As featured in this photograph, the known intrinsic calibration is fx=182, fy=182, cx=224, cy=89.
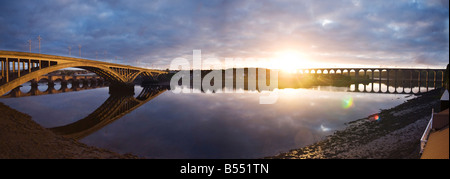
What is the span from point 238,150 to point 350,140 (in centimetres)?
783

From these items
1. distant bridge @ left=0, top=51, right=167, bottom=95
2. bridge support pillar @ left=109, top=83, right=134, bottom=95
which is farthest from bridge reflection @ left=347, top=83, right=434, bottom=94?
distant bridge @ left=0, top=51, right=167, bottom=95

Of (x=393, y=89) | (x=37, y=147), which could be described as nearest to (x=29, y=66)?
(x=37, y=147)

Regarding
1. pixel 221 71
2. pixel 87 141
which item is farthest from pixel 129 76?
pixel 221 71

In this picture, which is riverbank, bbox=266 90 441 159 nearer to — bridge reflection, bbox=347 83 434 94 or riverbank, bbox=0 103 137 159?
riverbank, bbox=0 103 137 159

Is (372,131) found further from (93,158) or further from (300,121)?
(93,158)

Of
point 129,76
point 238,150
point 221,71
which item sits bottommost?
point 238,150

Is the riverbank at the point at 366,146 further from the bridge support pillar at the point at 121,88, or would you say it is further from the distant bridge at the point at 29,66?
the bridge support pillar at the point at 121,88

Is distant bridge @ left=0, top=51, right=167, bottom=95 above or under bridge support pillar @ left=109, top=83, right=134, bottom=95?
above

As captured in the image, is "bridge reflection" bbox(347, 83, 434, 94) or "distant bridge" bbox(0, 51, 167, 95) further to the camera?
"bridge reflection" bbox(347, 83, 434, 94)

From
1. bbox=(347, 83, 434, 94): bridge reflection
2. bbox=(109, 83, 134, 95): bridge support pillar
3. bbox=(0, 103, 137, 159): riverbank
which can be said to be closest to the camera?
bbox=(0, 103, 137, 159): riverbank

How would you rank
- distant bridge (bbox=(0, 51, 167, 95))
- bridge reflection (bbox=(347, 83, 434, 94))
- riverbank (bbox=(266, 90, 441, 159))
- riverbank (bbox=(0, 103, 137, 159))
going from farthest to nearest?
bridge reflection (bbox=(347, 83, 434, 94)), distant bridge (bbox=(0, 51, 167, 95)), riverbank (bbox=(266, 90, 441, 159)), riverbank (bbox=(0, 103, 137, 159))

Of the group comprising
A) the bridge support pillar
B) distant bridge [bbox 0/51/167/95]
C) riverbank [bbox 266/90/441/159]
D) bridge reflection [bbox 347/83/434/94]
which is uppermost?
distant bridge [bbox 0/51/167/95]

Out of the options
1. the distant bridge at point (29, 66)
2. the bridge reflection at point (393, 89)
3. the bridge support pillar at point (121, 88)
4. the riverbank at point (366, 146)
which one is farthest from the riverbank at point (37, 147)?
the bridge reflection at point (393, 89)

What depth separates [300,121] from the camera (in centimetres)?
1945
